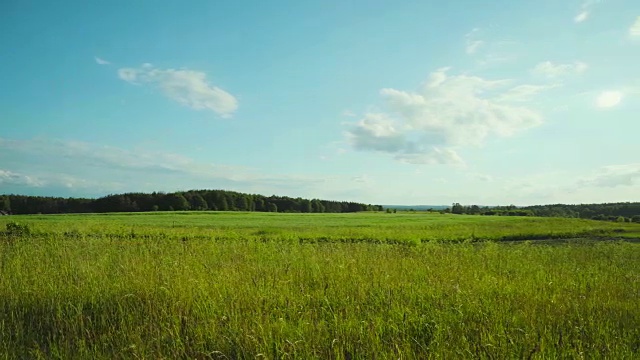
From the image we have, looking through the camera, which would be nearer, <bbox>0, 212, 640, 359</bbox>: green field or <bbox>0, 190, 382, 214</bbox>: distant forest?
<bbox>0, 212, 640, 359</bbox>: green field

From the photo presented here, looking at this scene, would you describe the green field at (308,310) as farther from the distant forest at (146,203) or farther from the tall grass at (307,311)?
the distant forest at (146,203)

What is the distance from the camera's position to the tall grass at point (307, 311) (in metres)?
4.64

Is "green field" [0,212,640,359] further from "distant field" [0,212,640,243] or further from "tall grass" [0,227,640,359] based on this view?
"distant field" [0,212,640,243]

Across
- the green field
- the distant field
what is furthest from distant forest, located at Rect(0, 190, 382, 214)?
the green field

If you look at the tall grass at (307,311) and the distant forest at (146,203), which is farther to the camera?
Answer: the distant forest at (146,203)

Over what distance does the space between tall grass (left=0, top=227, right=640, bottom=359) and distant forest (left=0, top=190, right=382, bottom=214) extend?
310 ft

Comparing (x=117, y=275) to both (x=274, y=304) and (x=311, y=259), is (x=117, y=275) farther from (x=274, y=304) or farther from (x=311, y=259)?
(x=311, y=259)

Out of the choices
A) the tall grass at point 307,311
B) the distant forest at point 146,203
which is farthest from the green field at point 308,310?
the distant forest at point 146,203

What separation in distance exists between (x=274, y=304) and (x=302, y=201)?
120 meters

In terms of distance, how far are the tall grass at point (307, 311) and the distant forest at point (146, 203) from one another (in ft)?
310

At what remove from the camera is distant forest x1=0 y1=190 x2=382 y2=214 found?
9025 cm

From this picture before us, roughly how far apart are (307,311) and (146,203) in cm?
10200

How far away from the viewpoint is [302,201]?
126 meters

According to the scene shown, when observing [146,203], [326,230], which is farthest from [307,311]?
[146,203]
